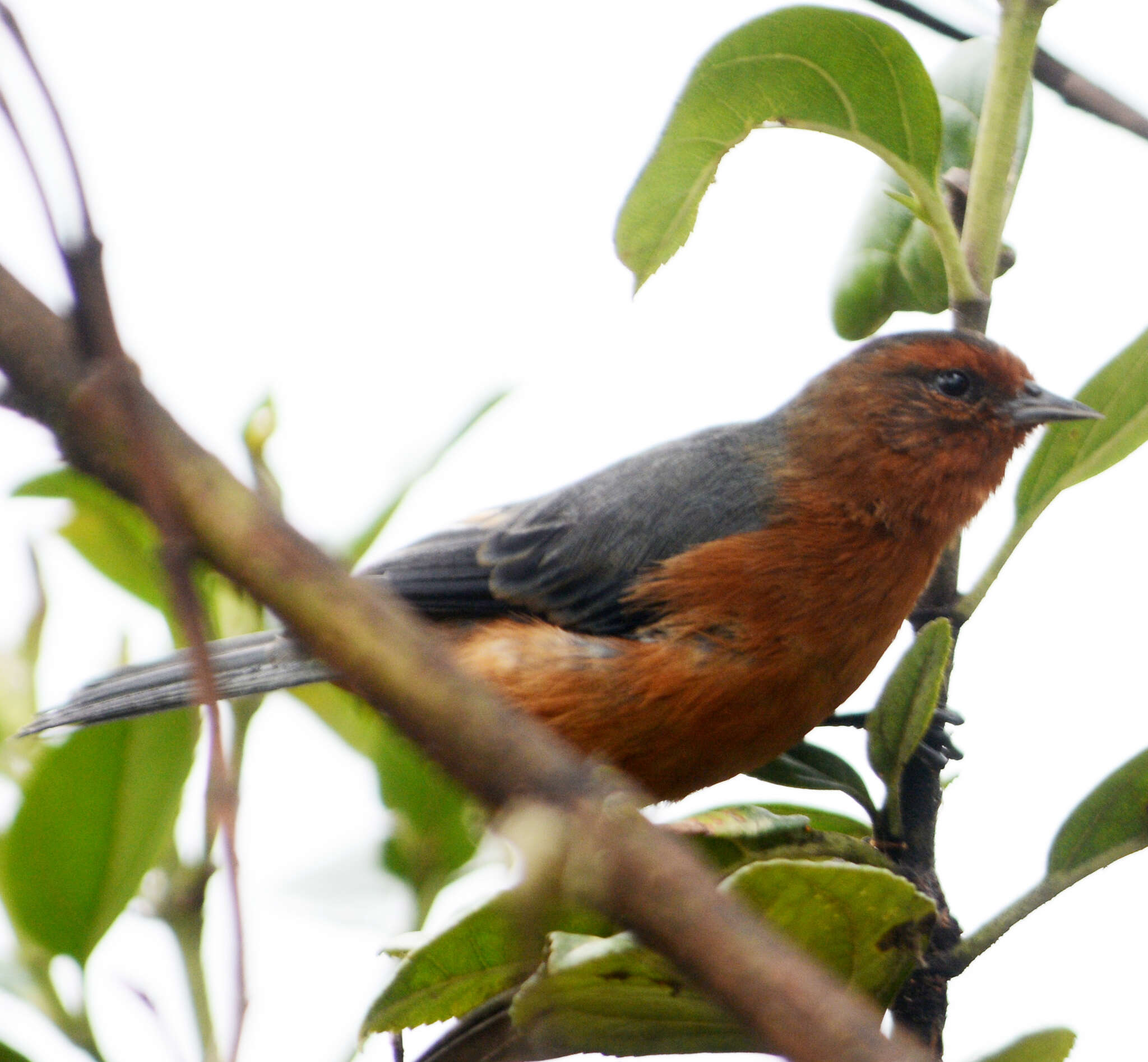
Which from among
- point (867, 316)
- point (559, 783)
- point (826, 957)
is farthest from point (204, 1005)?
point (867, 316)

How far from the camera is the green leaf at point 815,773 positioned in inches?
87.3

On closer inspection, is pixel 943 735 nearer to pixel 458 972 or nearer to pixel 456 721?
pixel 458 972

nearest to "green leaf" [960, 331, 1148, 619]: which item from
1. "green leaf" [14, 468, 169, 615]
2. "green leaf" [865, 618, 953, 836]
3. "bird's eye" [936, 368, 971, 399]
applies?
"green leaf" [865, 618, 953, 836]

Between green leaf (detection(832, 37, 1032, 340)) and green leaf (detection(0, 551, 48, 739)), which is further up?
green leaf (detection(832, 37, 1032, 340))

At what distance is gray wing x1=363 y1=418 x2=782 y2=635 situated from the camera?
11.0 ft

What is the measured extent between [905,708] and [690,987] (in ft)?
2.25

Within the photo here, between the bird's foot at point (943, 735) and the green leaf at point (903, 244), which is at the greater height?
the green leaf at point (903, 244)

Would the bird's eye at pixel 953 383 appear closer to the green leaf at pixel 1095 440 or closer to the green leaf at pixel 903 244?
the green leaf at pixel 903 244

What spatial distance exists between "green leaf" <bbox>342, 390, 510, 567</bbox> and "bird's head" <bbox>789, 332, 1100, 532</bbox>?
1436 millimetres

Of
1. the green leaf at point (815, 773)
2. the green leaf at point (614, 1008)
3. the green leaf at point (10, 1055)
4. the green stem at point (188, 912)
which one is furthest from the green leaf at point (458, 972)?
the green leaf at point (815, 773)

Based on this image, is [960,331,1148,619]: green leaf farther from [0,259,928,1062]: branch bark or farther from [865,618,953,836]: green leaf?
[0,259,928,1062]: branch bark

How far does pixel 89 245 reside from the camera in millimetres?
678

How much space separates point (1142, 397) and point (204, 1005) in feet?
5.98

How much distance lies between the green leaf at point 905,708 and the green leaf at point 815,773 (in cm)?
11
